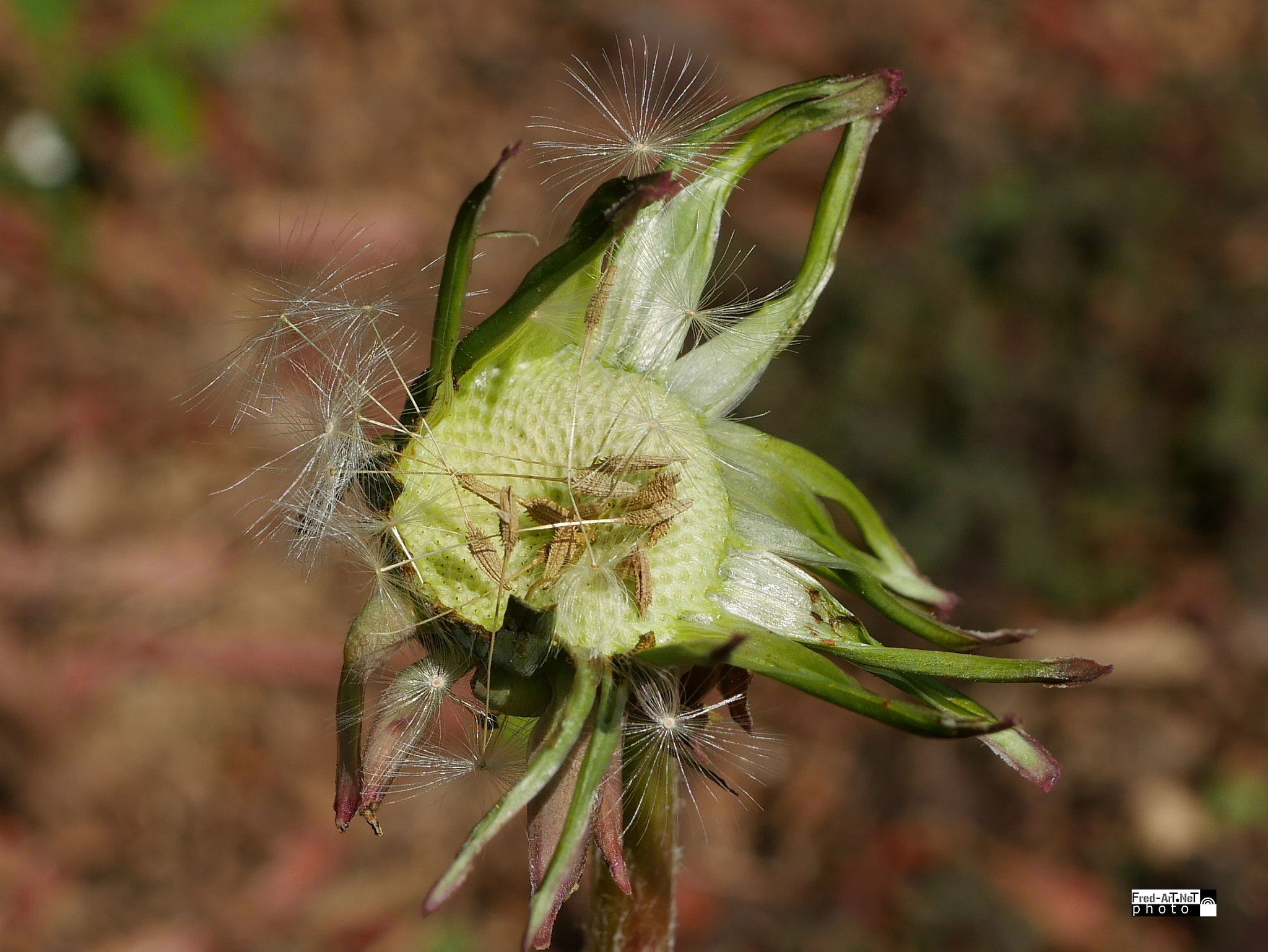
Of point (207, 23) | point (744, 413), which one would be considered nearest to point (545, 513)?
point (744, 413)

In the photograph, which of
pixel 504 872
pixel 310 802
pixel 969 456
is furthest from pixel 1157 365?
pixel 310 802

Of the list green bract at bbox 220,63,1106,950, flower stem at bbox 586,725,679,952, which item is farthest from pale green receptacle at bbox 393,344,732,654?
flower stem at bbox 586,725,679,952

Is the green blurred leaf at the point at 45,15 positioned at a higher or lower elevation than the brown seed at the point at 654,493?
higher

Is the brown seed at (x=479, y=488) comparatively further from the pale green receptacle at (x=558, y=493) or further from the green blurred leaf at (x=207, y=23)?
the green blurred leaf at (x=207, y=23)

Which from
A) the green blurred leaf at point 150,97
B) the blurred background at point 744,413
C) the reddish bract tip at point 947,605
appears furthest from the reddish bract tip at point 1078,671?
the green blurred leaf at point 150,97

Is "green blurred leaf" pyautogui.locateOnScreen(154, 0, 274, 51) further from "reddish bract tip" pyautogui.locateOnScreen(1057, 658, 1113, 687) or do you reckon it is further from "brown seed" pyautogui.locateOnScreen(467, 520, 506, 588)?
"reddish bract tip" pyautogui.locateOnScreen(1057, 658, 1113, 687)

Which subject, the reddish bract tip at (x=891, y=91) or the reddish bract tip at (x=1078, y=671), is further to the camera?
the reddish bract tip at (x=891, y=91)
